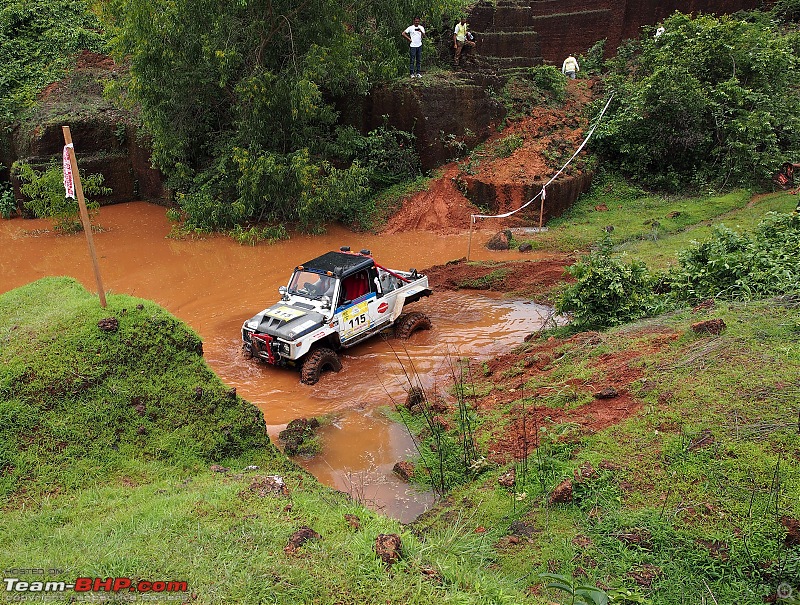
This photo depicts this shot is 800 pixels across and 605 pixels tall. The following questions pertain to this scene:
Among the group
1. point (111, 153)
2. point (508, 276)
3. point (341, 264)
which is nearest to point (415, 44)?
point (508, 276)

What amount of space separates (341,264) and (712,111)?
42.6 feet

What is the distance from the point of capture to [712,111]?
58.2 ft

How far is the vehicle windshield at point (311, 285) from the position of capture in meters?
10.2

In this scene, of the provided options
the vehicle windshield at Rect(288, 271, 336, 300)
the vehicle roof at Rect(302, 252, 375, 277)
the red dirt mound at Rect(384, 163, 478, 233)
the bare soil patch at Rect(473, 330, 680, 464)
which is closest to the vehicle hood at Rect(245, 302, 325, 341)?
the vehicle windshield at Rect(288, 271, 336, 300)

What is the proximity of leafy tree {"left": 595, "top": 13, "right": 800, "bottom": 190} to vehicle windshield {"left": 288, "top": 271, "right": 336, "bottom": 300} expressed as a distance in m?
12.1

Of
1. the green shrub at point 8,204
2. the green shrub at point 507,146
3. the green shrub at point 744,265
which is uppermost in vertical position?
the green shrub at point 507,146

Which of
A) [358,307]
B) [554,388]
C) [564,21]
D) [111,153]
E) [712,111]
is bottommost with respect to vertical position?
[554,388]

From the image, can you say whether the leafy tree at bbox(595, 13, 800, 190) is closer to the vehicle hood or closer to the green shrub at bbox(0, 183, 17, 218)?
the vehicle hood

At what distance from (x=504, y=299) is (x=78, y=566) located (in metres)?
9.78

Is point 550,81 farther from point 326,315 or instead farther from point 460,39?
point 326,315

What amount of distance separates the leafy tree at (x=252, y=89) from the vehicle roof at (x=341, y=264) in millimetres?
5670

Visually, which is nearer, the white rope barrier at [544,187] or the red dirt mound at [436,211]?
the white rope barrier at [544,187]

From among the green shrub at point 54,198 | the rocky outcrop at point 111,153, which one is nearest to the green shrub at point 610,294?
the green shrub at point 54,198

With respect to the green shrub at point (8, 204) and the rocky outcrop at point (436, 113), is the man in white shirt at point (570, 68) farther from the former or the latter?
the green shrub at point (8, 204)
